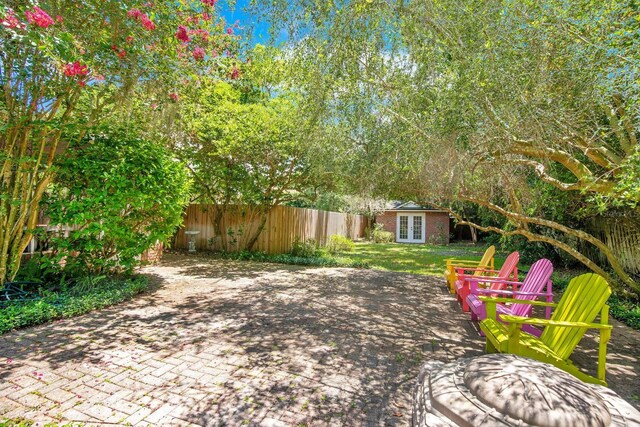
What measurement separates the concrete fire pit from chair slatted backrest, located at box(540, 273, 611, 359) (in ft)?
4.04

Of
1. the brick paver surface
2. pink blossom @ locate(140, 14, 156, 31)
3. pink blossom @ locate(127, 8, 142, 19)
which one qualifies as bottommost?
the brick paver surface

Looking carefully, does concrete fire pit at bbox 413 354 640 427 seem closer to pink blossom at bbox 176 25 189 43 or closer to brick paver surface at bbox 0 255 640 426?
brick paver surface at bbox 0 255 640 426

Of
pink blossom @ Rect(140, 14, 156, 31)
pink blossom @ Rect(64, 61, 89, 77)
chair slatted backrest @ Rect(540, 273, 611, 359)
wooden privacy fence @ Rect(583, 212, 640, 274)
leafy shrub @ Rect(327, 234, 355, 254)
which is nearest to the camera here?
chair slatted backrest @ Rect(540, 273, 611, 359)

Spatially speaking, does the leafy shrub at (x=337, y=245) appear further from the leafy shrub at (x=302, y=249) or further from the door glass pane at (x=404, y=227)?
the door glass pane at (x=404, y=227)

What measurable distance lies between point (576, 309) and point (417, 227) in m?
18.2

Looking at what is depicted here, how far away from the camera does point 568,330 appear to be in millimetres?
2807

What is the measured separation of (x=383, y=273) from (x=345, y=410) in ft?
21.6

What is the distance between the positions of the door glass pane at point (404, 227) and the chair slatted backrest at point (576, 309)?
18.0 metres

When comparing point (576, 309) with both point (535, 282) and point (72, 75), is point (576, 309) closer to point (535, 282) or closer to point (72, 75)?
point (535, 282)

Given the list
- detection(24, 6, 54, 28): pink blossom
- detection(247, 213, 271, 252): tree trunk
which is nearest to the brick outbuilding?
detection(247, 213, 271, 252): tree trunk

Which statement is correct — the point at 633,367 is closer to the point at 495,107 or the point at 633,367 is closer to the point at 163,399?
the point at 495,107

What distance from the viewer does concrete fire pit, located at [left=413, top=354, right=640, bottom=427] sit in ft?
4.44

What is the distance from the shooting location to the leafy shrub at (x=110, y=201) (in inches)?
198

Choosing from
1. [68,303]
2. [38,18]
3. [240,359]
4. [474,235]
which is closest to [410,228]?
[474,235]
